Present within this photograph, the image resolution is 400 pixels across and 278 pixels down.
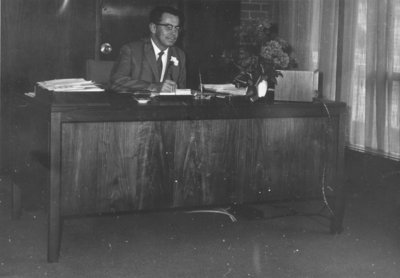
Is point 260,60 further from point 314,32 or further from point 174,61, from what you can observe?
point 314,32

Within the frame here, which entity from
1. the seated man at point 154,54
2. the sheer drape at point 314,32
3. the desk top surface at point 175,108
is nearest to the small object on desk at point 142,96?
the desk top surface at point 175,108

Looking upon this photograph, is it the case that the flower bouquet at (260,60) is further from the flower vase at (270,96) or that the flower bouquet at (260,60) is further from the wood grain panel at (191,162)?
the wood grain panel at (191,162)

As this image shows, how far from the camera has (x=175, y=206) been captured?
334cm

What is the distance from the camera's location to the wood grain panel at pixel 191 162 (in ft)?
10.4

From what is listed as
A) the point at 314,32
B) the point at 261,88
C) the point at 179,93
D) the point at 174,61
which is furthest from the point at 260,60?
the point at 314,32

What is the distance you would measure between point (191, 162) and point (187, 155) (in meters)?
0.04

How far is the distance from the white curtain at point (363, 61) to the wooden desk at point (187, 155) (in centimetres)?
82

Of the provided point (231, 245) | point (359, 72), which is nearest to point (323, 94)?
point (359, 72)

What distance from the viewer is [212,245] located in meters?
3.51

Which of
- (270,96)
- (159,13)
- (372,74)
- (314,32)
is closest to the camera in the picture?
(270,96)

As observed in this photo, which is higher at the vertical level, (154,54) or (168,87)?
(154,54)

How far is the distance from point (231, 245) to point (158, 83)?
Result: 973 mm

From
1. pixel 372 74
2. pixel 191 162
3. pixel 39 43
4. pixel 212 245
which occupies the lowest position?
pixel 212 245

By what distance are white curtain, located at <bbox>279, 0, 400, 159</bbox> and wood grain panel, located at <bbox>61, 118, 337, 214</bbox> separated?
2.83ft
